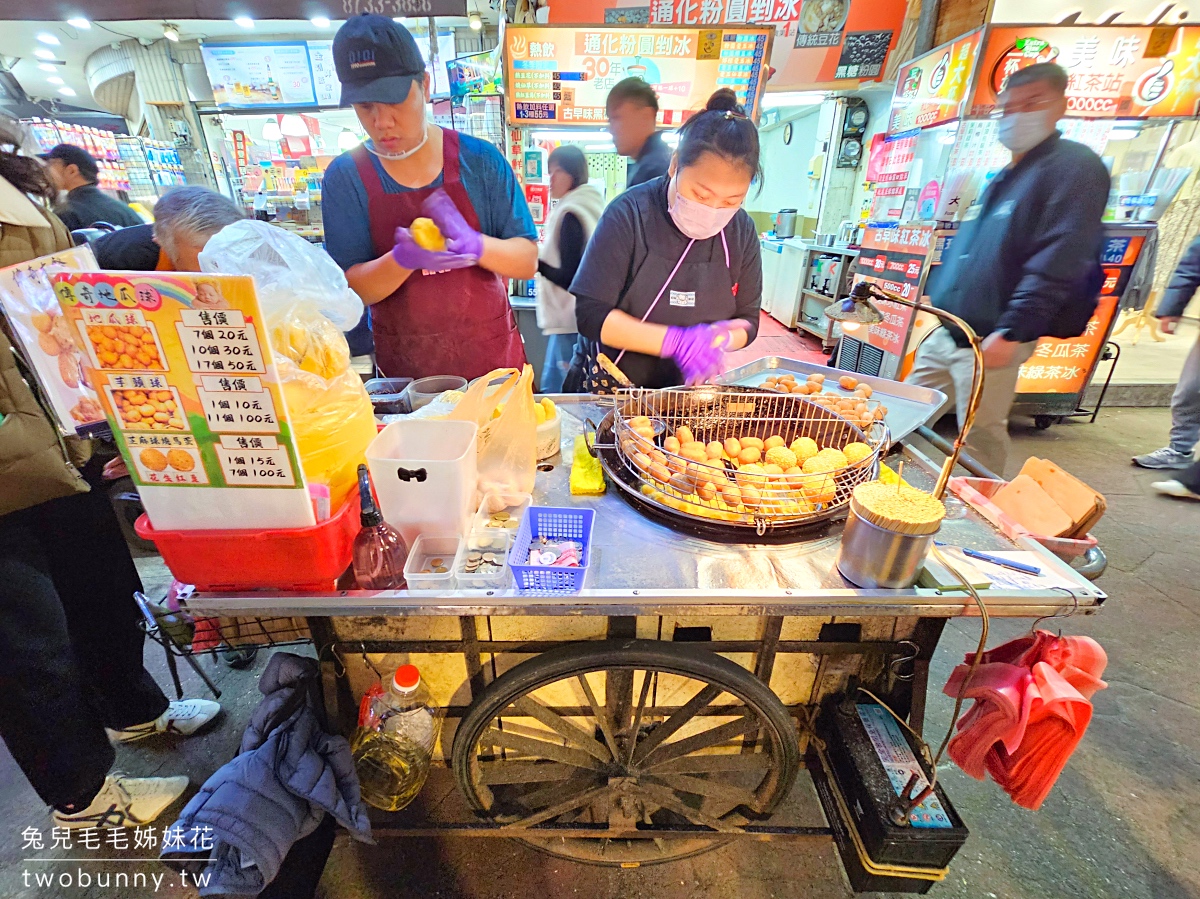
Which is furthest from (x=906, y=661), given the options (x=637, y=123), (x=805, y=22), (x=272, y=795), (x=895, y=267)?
(x=805, y=22)

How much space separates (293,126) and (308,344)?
33.1ft

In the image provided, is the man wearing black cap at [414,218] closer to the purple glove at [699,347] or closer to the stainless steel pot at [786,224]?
the purple glove at [699,347]

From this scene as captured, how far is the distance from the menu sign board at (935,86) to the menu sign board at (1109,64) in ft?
0.48

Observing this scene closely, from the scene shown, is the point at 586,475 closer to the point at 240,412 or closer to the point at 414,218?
the point at 240,412

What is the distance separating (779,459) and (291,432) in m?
1.25

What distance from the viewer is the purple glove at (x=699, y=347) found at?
7.36 ft

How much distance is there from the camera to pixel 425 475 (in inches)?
46.6

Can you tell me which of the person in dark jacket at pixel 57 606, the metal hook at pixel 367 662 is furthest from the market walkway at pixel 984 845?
the metal hook at pixel 367 662

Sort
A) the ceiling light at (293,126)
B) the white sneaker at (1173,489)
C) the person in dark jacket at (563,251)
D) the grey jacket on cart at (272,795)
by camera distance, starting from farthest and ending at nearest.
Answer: the ceiling light at (293,126) → the white sneaker at (1173,489) → the person in dark jacket at (563,251) → the grey jacket on cart at (272,795)

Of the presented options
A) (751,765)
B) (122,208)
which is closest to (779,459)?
(751,765)

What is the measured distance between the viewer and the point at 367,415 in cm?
135

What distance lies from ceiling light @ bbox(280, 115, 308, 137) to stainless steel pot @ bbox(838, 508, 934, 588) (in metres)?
10.8

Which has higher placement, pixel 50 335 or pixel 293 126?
pixel 293 126

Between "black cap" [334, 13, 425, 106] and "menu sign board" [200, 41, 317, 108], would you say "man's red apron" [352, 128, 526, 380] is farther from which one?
"menu sign board" [200, 41, 317, 108]
